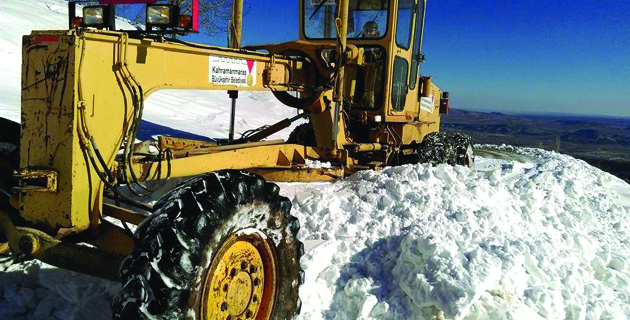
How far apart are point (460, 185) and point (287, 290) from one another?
10.7 ft

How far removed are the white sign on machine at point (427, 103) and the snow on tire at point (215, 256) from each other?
5716 millimetres

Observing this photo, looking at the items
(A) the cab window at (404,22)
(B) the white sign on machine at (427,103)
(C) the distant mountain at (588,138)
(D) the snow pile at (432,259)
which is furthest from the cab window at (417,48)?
(C) the distant mountain at (588,138)

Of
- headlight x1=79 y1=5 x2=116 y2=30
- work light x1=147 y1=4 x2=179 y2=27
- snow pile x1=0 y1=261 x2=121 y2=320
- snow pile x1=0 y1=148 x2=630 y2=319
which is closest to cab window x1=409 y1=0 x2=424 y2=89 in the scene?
snow pile x1=0 y1=148 x2=630 y2=319

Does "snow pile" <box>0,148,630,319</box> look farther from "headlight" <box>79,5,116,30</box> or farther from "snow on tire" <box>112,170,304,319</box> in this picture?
"headlight" <box>79,5,116,30</box>

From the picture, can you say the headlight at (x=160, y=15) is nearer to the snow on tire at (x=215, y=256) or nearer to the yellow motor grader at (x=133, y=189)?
the yellow motor grader at (x=133, y=189)

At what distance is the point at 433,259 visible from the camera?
4070 millimetres

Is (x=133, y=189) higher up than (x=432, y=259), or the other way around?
(x=133, y=189)

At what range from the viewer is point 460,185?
19.6 ft

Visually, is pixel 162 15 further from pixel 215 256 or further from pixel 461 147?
pixel 461 147


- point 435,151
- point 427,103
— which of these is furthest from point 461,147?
point 427,103

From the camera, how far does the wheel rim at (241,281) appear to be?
281 cm

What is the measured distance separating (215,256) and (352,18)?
201 inches

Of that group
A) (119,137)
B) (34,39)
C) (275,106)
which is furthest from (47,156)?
(275,106)

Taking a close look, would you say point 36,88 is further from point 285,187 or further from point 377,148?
point 377,148
